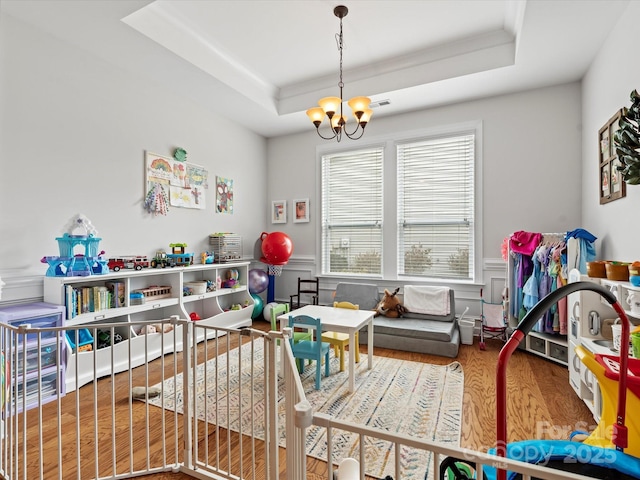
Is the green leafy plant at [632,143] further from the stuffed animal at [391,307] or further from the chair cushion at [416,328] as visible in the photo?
the stuffed animal at [391,307]

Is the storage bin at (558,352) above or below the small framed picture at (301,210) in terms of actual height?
below

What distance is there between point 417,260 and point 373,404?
2.56 m

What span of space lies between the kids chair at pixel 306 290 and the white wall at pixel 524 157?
2451 millimetres

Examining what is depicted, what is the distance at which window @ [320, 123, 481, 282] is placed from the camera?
443 centimetres

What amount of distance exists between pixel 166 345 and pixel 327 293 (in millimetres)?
2492

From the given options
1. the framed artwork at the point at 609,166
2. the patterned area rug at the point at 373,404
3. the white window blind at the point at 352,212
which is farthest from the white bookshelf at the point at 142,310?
the framed artwork at the point at 609,166

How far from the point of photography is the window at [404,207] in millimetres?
4434

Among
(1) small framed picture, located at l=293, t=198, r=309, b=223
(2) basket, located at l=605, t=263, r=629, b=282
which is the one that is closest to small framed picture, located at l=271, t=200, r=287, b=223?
(1) small framed picture, located at l=293, t=198, r=309, b=223

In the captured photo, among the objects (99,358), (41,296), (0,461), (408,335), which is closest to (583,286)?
(0,461)

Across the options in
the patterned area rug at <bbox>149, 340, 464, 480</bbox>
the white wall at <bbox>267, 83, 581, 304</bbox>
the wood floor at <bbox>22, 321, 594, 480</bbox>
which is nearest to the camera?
the patterned area rug at <bbox>149, 340, 464, 480</bbox>

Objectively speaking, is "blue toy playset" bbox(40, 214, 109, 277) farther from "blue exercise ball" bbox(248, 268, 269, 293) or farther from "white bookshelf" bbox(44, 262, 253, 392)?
"blue exercise ball" bbox(248, 268, 269, 293)

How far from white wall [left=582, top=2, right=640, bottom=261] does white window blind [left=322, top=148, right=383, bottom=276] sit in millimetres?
2433

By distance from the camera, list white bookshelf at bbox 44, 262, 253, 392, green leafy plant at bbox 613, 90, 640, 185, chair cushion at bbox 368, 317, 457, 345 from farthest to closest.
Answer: chair cushion at bbox 368, 317, 457, 345
white bookshelf at bbox 44, 262, 253, 392
green leafy plant at bbox 613, 90, 640, 185

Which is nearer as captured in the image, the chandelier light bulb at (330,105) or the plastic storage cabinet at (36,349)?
the plastic storage cabinet at (36,349)
